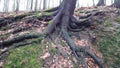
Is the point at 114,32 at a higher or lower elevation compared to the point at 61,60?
higher

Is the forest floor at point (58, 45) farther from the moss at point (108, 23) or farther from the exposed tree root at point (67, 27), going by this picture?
the exposed tree root at point (67, 27)

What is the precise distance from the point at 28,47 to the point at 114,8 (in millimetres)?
6262

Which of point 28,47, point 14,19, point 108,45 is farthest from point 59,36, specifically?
A: point 14,19

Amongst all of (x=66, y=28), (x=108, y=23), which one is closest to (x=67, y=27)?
(x=66, y=28)

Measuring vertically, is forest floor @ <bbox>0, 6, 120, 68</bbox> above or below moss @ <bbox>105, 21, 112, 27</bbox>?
below

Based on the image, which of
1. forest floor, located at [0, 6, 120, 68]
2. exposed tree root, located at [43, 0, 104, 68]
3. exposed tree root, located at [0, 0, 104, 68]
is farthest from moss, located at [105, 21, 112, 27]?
exposed tree root, located at [43, 0, 104, 68]

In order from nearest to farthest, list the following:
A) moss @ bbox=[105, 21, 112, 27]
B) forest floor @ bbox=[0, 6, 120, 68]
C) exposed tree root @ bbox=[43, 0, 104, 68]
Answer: forest floor @ bbox=[0, 6, 120, 68]
exposed tree root @ bbox=[43, 0, 104, 68]
moss @ bbox=[105, 21, 112, 27]

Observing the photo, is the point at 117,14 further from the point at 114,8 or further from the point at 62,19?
the point at 62,19

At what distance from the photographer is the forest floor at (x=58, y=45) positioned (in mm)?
6473

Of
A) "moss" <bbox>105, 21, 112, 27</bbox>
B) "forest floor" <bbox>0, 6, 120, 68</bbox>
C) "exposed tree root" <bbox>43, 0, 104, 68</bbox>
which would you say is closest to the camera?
"forest floor" <bbox>0, 6, 120, 68</bbox>

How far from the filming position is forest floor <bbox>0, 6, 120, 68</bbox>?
6.47m

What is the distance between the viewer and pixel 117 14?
10.4 m

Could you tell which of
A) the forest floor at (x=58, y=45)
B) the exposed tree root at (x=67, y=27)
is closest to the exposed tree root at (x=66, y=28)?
the exposed tree root at (x=67, y=27)

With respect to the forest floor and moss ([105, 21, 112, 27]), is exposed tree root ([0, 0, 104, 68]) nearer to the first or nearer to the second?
the forest floor
